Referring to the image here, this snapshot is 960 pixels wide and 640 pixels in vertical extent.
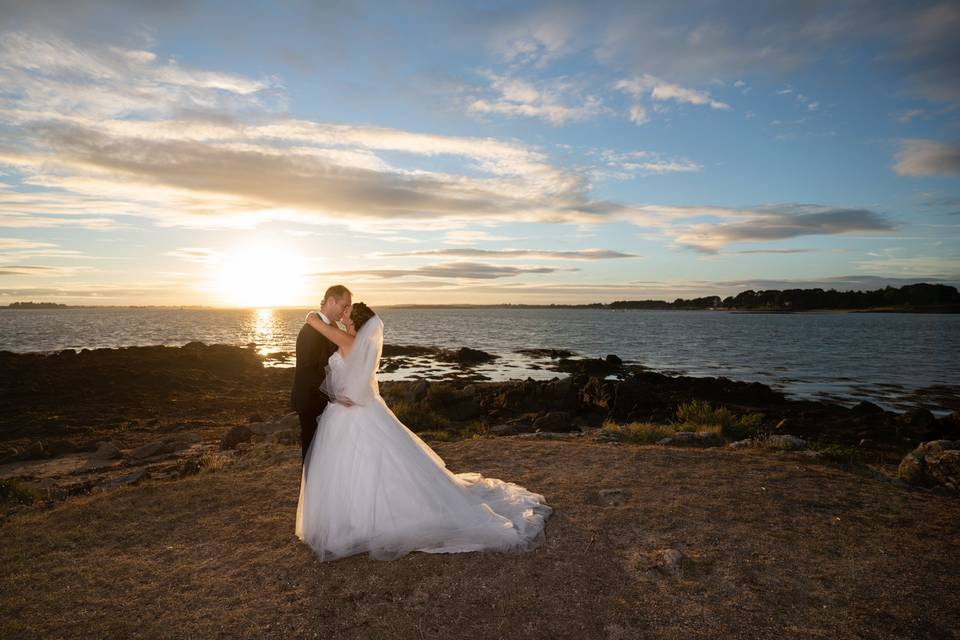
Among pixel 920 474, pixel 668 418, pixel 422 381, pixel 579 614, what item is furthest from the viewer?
pixel 422 381

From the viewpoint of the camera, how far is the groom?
21.0 feet

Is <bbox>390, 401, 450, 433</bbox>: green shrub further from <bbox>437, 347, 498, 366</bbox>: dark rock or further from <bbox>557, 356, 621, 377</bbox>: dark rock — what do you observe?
<bbox>437, 347, 498, 366</bbox>: dark rock

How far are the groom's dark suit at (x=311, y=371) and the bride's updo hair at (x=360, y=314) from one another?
1.27ft

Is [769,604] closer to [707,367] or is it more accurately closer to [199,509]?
[199,509]

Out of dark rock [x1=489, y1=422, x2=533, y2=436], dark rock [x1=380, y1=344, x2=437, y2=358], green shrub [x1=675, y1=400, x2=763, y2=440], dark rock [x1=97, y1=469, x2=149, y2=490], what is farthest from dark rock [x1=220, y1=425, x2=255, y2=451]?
dark rock [x1=380, y1=344, x2=437, y2=358]

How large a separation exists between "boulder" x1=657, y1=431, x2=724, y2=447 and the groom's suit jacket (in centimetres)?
809

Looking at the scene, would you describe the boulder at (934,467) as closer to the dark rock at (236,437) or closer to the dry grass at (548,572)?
the dry grass at (548,572)

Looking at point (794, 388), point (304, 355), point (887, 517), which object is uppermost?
point (304, 355)

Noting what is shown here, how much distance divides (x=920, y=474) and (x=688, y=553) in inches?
231

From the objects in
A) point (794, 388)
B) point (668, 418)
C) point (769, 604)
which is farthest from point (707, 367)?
point (769, 604)

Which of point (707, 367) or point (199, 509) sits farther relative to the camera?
point (707, 367)

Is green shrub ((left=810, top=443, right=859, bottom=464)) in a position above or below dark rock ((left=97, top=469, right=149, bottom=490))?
above

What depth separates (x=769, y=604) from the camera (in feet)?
16.9

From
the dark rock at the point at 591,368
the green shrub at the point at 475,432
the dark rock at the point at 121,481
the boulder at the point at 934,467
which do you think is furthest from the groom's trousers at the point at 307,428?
the dark rock at the point at 591,368
